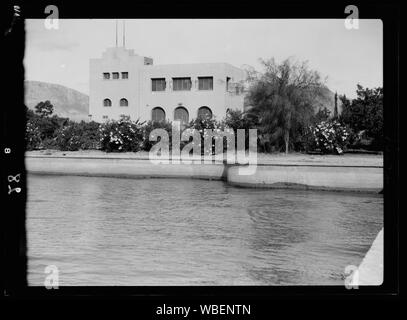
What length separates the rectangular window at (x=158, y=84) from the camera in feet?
99.0

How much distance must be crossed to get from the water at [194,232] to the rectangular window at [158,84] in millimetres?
13017

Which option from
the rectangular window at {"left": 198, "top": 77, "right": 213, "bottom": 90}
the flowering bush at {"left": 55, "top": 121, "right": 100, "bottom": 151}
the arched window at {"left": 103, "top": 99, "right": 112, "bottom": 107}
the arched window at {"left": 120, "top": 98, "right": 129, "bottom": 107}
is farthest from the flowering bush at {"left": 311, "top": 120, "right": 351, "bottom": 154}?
the arched window at {"left": 103, "top": 99, "right": 112, "bottom": 107}

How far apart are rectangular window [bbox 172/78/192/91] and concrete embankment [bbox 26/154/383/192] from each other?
36.5 feet

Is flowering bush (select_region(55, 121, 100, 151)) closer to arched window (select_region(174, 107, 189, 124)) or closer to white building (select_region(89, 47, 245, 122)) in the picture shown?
white building (select_region(89, 47, 245, 122))

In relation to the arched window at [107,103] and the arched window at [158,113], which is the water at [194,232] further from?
the arched window at [158,113]

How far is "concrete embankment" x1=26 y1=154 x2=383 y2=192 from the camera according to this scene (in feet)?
44.7

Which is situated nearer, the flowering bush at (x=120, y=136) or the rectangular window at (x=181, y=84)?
the flowering bush at (x=120, y=136)

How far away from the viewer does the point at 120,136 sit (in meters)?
22.3

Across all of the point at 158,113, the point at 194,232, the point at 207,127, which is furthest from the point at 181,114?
the point at 194,232

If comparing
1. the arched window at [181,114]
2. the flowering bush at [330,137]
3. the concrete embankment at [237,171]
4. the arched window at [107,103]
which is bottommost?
the concrete embankment at [237,171]

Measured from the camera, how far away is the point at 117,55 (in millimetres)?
28266

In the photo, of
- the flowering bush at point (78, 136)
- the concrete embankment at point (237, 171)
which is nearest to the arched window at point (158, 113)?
the flowering bush at point (78, 136)
